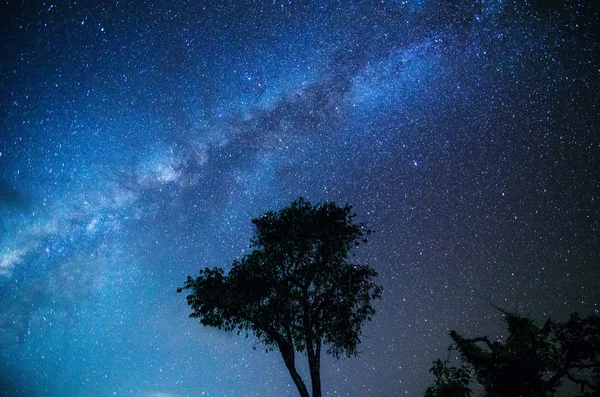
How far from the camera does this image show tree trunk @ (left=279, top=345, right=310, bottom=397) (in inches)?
594

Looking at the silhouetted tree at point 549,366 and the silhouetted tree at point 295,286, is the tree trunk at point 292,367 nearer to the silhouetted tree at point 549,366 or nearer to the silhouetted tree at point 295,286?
the silhouetted tree at point 295,286

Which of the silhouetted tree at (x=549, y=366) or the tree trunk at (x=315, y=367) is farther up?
the tree trunk at (x=315, y=367)

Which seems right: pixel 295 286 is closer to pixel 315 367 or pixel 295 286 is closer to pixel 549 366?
pixel 315 367

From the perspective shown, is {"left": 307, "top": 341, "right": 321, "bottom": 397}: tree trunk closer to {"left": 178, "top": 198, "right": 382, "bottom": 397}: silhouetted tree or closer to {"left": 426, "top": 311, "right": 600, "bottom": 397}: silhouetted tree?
{"left": 178, "top": 198, "right": 382, "bottom": 397}: silhouetted tree

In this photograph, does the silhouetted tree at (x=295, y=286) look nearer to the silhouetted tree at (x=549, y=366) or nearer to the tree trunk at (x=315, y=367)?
the tree trunk at (x=315, y=367)

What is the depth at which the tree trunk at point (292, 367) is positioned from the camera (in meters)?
15.1

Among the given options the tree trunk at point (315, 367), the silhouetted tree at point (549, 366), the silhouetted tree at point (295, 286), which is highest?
the silhouetted tree at point (295, 286)

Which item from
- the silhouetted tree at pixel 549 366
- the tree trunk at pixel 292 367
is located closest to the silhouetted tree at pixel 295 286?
the tree trunk at pixel 292 367

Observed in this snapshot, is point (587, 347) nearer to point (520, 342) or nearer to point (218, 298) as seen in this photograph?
point (520, 342)

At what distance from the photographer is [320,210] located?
17922 mm

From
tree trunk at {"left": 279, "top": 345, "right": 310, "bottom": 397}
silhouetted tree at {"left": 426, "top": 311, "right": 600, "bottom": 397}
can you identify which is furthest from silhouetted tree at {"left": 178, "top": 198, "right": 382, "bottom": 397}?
silhouetted tree at {"left": 426, "top": 311, "right": 600, "bottom": 397}

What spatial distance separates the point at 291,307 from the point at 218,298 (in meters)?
3.76

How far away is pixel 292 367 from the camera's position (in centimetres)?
1603

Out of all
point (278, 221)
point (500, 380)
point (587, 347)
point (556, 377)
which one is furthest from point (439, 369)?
point (278, 221)
